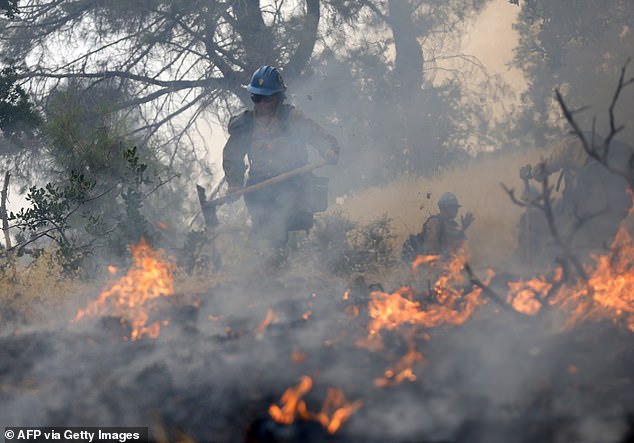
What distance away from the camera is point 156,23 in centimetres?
1114

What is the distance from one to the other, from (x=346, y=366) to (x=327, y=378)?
23cm

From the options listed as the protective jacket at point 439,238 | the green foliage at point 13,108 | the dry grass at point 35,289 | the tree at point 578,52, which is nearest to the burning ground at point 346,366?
the dry grass at point 35,289

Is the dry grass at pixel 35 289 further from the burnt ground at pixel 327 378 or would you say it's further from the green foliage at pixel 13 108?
the green foliage at pixel 13 108

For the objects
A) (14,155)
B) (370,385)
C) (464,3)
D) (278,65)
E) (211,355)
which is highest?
(464,3)

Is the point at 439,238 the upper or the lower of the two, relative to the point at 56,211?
lower

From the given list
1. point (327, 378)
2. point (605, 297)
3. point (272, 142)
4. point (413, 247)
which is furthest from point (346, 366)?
point (413, 247)

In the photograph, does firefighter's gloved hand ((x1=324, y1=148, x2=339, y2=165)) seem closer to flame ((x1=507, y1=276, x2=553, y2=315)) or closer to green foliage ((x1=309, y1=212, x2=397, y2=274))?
green foliage ((x1=309, y1=212, x2=397, y2=274))

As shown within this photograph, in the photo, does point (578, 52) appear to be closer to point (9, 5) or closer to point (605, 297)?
point (605, 297)

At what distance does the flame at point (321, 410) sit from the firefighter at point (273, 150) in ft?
11.6

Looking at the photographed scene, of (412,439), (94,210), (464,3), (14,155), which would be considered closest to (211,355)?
(412,439)

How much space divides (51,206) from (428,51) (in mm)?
13151

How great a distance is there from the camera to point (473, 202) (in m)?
11.4

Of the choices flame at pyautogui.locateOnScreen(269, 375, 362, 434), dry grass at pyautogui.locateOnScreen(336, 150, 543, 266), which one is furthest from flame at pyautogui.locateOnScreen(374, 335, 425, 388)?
dry grass at pyautogui.locateOnScreen(336, 150, 543, 266)

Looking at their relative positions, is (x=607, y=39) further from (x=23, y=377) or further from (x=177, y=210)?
(x=23, y=377)
